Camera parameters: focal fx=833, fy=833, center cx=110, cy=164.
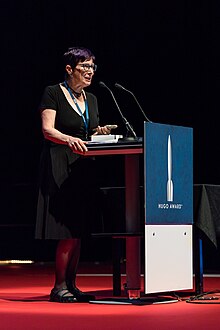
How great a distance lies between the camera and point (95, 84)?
27.9ft

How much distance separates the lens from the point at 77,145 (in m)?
4.18

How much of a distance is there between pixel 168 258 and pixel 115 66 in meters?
4.35

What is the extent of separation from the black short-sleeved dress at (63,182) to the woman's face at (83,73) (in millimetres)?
109

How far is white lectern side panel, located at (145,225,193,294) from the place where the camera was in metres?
4.13

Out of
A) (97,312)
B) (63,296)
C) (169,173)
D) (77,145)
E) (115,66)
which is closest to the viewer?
(97,312)

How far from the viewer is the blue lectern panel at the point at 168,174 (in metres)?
4.11

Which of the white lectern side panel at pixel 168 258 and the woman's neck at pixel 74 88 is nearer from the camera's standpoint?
the white lectern side panel at pixel 168 258

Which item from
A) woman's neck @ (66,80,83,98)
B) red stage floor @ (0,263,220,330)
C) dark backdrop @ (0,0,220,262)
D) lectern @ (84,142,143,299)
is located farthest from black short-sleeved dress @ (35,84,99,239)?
dark backdrop @ (0,0,220,262)

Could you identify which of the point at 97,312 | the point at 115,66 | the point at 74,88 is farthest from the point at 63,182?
the point at 115,66

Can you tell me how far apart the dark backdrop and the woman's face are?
353 cm

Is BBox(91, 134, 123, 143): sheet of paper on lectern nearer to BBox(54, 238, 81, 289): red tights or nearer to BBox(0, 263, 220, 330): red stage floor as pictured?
BBox(54, 238, 81, 289): red tights

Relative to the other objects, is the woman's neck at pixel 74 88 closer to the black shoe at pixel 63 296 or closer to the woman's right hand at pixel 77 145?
the woman's right hand at pixel 77 145

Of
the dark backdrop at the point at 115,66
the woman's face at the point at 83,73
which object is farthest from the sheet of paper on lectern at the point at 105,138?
the dark backdrop at the point at 115,66

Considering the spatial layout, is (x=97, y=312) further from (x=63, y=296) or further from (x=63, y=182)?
(x=63, y=182)
